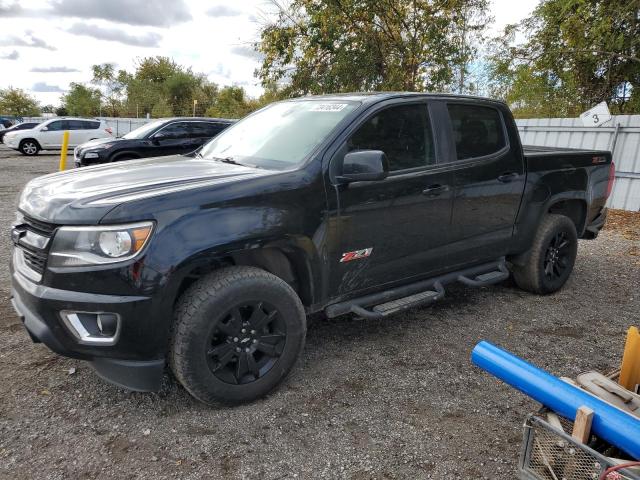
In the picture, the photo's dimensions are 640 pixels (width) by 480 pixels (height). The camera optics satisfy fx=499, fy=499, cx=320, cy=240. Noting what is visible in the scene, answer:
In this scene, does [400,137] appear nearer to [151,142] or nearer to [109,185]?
[109,185]

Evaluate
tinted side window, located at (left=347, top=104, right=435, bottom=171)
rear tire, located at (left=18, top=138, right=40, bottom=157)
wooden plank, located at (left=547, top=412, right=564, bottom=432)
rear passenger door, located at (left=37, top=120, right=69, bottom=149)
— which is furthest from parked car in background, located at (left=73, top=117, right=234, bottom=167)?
rear tire, located at (left=18, top=138, right=40, bottom=157)

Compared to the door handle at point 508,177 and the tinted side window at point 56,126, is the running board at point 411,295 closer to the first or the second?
the door handle at point 508,177

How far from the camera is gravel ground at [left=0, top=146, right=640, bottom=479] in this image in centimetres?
244

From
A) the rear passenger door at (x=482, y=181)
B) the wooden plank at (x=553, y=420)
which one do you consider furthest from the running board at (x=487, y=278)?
the wooden plank at (x=553, y=420)

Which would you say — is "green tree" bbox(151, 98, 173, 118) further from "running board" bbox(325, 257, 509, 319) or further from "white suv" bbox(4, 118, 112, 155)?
"running board" bbox(325, 257, 509, 319)

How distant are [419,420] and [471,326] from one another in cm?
151

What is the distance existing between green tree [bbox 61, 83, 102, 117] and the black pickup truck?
48463 millimetres

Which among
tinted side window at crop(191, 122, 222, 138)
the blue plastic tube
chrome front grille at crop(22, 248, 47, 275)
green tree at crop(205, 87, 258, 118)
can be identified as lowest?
the blue plastic tube

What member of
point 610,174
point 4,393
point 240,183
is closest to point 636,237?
point 610,174

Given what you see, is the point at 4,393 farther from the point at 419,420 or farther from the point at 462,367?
the point at 462,367

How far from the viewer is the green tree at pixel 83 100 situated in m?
46.8

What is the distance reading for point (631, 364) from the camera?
2410 millimetres

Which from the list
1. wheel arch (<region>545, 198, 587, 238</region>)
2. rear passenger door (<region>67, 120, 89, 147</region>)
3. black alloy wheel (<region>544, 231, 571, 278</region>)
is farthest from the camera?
rear passenger door (<region>67, 120, 89, 147</region>)

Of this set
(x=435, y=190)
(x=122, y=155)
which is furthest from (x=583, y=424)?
(x=122, y=155)
